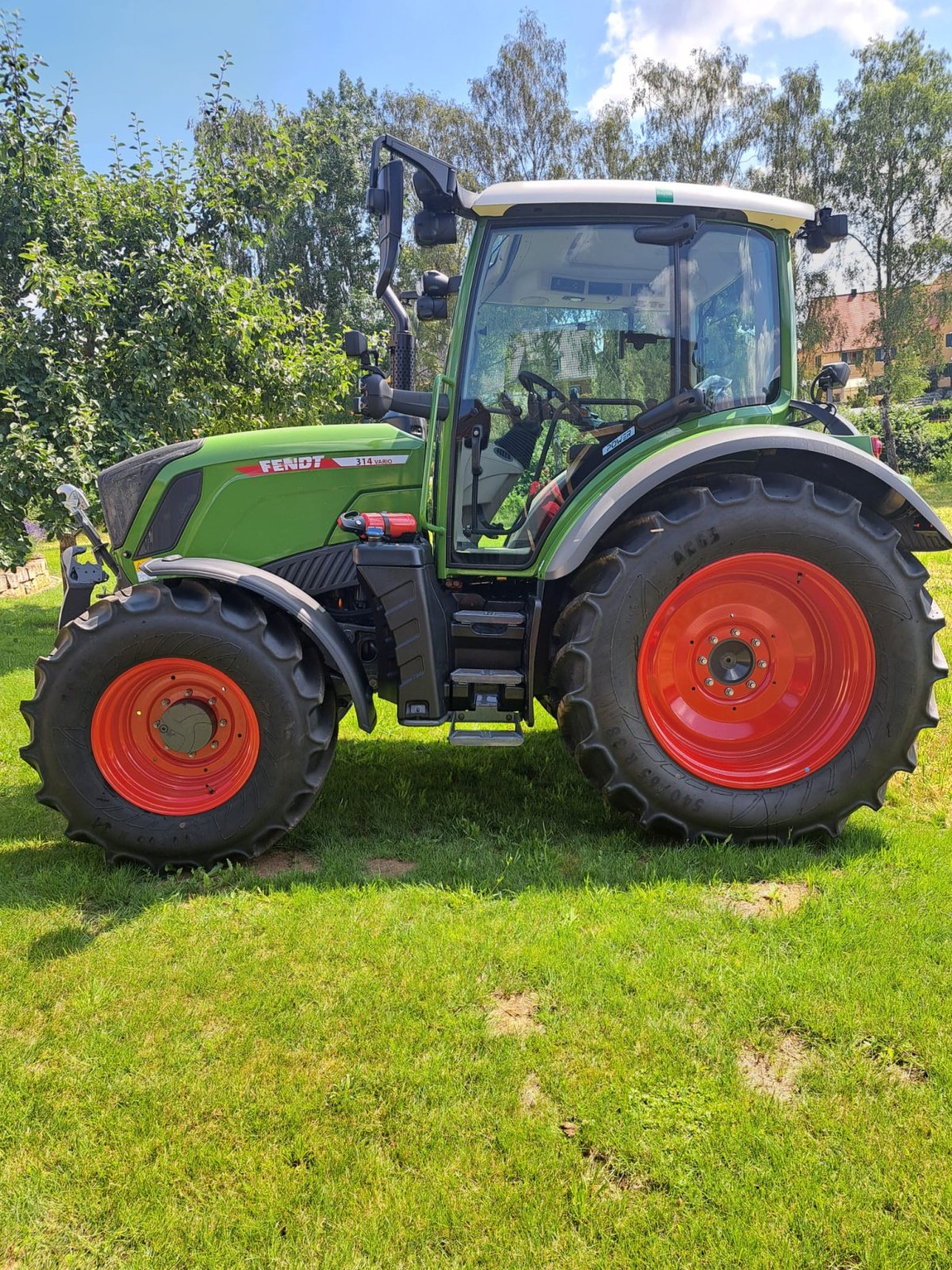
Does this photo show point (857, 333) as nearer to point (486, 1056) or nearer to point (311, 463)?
point (311, 463)

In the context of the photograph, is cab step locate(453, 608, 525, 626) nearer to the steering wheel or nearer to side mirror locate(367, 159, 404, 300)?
the steering wheel

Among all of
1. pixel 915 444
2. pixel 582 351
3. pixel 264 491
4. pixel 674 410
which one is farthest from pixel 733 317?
pixel 915 444

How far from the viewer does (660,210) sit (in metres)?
3.14

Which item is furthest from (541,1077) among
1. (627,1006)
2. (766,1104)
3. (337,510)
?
(337,510)

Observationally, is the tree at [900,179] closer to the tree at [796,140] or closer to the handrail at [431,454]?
the tree at [796,140]

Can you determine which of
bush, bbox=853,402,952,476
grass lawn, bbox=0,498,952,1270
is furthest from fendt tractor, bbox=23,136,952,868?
bush, bbox=853,402,952,476

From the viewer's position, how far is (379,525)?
331cm

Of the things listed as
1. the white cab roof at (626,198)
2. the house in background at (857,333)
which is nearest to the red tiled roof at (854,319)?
the house in background at (857,333)

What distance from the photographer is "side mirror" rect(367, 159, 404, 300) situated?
297cm

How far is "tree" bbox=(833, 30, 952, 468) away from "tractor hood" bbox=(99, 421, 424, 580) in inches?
908

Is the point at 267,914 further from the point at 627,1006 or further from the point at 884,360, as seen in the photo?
the point at 884,360

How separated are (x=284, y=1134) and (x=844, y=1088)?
1404mm

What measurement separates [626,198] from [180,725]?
8.71ft

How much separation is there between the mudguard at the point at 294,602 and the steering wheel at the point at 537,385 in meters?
1.26
